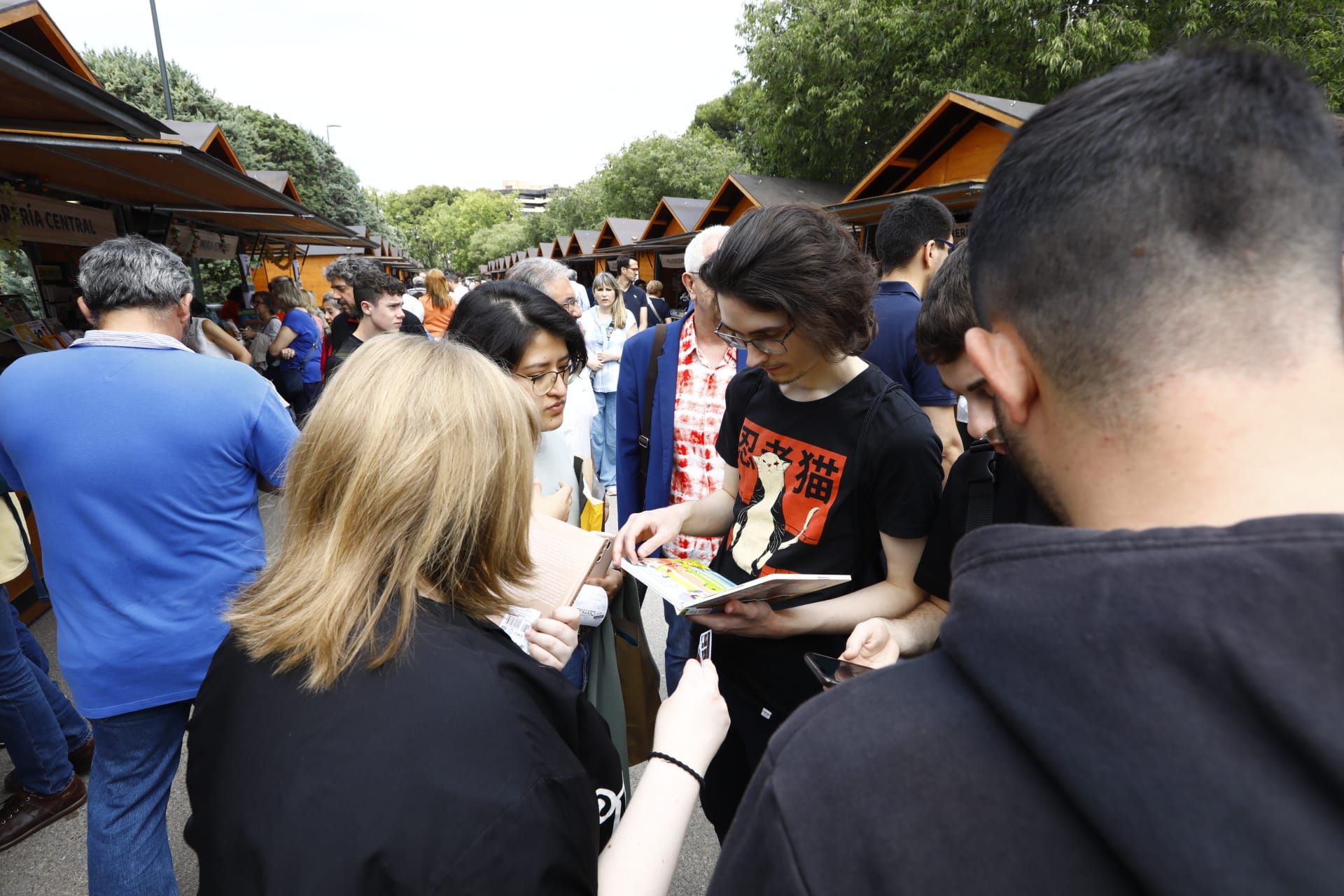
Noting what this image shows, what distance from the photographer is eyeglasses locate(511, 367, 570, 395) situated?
8.07 ft

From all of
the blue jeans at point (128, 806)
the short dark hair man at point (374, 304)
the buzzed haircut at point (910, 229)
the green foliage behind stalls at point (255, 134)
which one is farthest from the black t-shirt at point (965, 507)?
the green foliage behind stalls at point (255, 134)

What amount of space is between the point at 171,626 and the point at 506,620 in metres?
1.34

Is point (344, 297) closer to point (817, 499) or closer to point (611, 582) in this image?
point (611, 582)

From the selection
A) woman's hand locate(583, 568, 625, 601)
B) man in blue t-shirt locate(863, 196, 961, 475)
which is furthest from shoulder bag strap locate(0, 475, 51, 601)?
man in blue t-shirt locate(863, 196, 961, 475)

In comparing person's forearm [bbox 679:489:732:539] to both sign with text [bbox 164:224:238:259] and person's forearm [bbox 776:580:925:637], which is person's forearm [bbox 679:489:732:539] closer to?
person's forearm [bbox 776:580:925:637]

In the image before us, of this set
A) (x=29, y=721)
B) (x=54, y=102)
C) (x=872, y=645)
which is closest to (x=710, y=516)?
(x=872, y=645)

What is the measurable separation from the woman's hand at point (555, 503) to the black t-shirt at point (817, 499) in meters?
0.58

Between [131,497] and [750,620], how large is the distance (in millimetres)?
1859

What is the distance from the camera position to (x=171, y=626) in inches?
83.0

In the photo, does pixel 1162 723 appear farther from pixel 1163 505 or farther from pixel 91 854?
pixel 91 854

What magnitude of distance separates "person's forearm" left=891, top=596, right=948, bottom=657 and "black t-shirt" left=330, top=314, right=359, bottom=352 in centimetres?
565

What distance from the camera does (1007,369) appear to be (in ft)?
2.51

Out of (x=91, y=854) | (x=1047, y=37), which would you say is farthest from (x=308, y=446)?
(x=1047, y=37)

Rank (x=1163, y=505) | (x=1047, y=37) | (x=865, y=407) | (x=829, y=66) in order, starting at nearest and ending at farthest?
1. (x=1163, y=505)
2. (x=865, y=407)
3. (x=1047, y=37)
4. (x=829, y=66)
